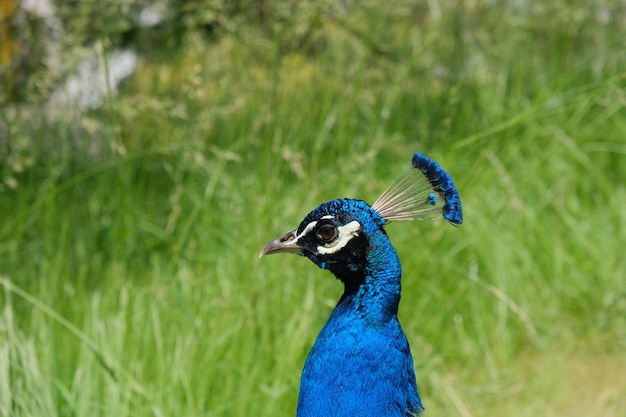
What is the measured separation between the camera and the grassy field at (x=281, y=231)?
2119 mm

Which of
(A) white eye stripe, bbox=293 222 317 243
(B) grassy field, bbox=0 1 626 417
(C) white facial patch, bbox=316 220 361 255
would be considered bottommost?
(C) white facial patch, bbox=316 220 361 255

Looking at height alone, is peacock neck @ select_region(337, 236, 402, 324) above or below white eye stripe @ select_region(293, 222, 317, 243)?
below

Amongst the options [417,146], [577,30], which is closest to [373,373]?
[417,146]

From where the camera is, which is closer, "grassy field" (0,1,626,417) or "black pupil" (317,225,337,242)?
"black pupil" (317,225,337,242)

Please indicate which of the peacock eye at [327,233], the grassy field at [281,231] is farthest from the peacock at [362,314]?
the grassy field at [281,231]

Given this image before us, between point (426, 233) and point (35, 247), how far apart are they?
1.06m

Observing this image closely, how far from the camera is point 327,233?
1500 mm

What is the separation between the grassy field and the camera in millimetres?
2119

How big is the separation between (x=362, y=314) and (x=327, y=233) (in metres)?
0.14

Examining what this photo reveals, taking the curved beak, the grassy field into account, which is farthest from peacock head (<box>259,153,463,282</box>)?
the grassy field

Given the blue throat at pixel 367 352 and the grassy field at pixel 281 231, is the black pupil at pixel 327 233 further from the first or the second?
the grassy field at pixel 281 231

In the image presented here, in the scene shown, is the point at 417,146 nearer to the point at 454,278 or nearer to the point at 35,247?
the point at 454,278

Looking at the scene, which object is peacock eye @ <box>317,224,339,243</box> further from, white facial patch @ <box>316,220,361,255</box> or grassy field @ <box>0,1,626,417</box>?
grassy field @ <box>0,1,626,417</box>

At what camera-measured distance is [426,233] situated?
249cm
